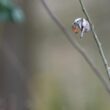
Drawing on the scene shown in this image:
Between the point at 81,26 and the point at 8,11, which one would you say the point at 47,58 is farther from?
the point at 81,26

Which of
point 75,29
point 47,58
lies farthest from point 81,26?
point 47,58

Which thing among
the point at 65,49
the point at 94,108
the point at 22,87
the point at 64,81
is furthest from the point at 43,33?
the point at 94,108

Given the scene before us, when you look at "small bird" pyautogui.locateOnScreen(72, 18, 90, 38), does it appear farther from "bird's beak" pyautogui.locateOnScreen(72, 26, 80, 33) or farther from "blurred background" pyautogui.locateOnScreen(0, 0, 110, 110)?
"blurred background" pyautogui.locateOnScreen(0, 0, 110, 110)

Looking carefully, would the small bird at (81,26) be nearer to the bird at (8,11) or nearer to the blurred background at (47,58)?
the bird at (8,11)

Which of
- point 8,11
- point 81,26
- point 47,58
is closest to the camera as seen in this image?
point 81,26

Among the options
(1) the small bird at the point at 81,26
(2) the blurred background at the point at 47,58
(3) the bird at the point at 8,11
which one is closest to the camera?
(1) the small bird at the point at 81,26

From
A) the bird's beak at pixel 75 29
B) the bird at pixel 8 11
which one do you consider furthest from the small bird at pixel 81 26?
the bird at pixel 8 11

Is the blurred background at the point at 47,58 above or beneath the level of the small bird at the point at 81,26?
above

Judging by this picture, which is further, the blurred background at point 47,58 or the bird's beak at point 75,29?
the blurred background at point 47,58

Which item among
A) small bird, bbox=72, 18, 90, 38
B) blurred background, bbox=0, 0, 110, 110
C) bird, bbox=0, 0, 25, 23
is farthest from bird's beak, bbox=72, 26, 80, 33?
blurred background, bbox=0, 0, 110, 110
